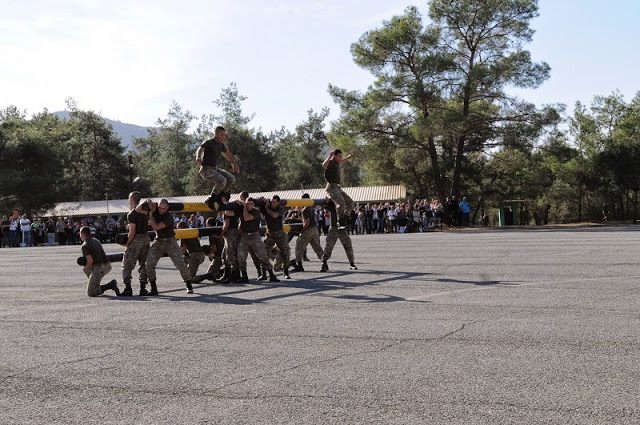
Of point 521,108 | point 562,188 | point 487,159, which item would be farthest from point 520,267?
point 562,188

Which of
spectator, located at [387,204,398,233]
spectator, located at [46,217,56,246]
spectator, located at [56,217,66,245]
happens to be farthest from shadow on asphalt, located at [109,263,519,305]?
spectator, located at [46,217,56,246]

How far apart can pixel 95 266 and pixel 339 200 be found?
5.68 meters

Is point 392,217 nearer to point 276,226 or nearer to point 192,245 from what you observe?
point 276,226

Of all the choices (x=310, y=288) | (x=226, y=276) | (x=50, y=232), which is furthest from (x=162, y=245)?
(x=50, y=232)

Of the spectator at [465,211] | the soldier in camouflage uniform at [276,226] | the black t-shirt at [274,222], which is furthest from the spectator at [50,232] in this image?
the black t-shirt at [274,222]

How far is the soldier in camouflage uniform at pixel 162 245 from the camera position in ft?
44.1

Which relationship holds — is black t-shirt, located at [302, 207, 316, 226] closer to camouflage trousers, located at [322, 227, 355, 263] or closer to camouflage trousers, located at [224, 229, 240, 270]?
camouflage trousers, located at [322, 227, 355, 263]

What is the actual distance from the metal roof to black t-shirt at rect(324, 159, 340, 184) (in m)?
39.2

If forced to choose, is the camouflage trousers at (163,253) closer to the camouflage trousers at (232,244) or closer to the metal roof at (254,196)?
the camouflage trousers at (232,244)

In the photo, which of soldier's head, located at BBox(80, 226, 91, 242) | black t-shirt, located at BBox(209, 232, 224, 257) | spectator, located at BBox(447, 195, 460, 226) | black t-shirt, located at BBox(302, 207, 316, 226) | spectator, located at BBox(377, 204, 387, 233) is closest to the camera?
soldier's head, located at BBox(80, 226, 91, 242)

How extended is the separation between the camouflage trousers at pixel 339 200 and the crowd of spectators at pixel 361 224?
22.3 metres

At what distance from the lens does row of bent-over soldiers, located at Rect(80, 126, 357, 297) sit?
13602 mm

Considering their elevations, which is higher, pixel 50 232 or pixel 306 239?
pixel 50 232

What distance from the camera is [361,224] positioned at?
41.7 metres
